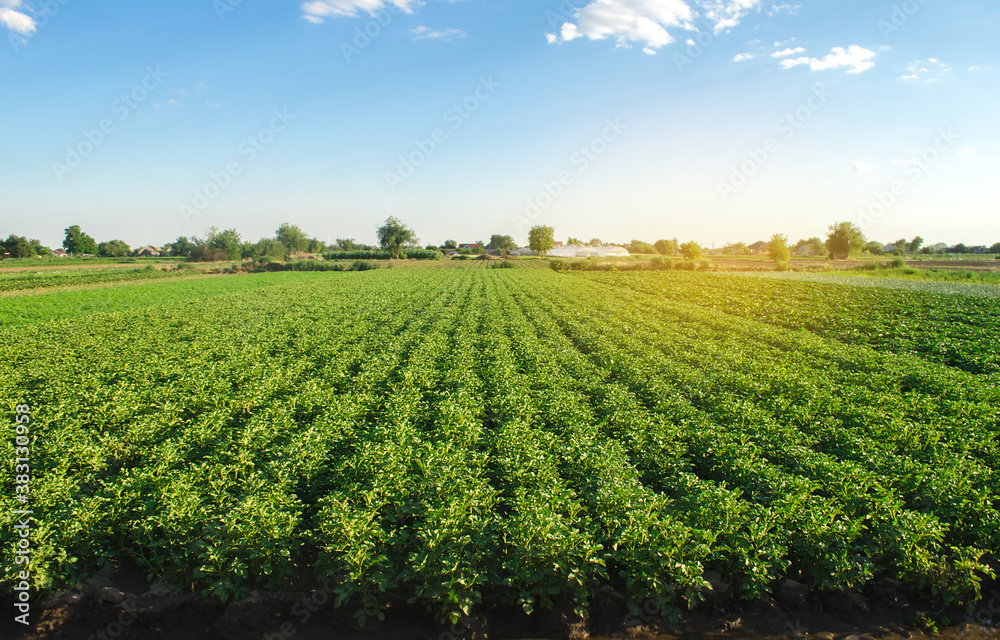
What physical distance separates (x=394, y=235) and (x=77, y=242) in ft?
269

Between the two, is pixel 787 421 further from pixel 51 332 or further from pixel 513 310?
pixel 51 332

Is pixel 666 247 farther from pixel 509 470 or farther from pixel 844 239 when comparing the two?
pixel 509 470

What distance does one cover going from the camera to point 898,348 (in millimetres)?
16859

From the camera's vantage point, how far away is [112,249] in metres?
121

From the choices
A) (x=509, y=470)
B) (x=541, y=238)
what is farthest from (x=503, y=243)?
(x=509, y=470)

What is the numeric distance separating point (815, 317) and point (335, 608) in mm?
25298

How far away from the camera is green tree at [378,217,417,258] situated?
118m

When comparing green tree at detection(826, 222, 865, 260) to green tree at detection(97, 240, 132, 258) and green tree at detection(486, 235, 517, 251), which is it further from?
green tree at detection(97, 240, 132, 258)

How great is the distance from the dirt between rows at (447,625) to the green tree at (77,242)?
505ft

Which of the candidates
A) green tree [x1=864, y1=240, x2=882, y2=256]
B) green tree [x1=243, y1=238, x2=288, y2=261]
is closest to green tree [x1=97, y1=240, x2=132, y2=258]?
green tree [x1=243, y1=238, x2=288, y2=261]

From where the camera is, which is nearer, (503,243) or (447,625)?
(447,625)

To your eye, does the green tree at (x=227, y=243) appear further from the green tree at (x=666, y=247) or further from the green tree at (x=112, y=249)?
the green tree at (x=666, y=247)

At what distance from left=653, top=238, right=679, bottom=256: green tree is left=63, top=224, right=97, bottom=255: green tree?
16863 cm

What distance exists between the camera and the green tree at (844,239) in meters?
96.5
